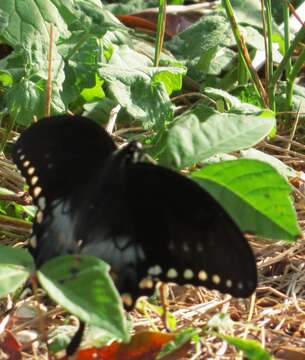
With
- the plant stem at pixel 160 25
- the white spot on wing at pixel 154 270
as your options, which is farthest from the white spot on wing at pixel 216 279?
the plant stem at pixel 160 25

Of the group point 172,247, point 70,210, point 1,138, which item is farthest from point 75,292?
point 1,138

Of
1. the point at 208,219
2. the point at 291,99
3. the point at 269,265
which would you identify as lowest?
the point at 269,265

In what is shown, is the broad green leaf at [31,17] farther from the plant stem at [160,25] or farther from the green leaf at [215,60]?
the green leaf at [215,60]

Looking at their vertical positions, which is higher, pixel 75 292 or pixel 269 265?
pixel 75 292

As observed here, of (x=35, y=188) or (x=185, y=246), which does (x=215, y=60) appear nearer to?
(x=35, y=188)

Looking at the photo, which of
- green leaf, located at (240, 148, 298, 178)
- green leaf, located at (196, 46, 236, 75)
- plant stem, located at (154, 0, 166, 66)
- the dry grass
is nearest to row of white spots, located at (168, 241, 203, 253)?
the dry grass

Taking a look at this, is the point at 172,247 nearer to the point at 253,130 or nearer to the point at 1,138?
the point at 253,130

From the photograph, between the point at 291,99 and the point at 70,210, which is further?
the point at 291,99
